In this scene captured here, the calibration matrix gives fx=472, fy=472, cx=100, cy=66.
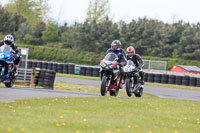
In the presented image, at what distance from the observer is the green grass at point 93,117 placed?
8.35 metres

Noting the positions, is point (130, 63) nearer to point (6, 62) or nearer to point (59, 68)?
point (6, 62)

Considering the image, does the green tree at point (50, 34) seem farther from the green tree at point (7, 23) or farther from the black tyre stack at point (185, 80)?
the black tyre stack at point (185, 80)

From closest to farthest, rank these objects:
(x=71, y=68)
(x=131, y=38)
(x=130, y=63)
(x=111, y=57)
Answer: (x=111, y=57) → (x=130, y=63) → (x=71, y=68) → (x=131, y=38)

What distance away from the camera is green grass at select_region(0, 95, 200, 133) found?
329 inches

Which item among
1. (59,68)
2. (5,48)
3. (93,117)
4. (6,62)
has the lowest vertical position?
(93,117)

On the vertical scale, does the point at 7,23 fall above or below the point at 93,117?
above

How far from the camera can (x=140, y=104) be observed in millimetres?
13406

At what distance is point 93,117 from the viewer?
988cm

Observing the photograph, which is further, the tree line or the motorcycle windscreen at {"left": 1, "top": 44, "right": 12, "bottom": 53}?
the tree line

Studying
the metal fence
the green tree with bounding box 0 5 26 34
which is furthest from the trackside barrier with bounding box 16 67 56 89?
the green tree with bounding box 0 5 26 34

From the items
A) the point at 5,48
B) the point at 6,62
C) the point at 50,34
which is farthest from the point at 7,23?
the point at 6,62

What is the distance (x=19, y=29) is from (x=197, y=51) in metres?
27.3

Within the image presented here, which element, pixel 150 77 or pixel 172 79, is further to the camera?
pixel 150 77

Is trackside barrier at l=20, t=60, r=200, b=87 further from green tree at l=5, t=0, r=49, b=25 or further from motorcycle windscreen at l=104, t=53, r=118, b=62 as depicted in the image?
green tree at l=5, t=0, r=49, b=25
